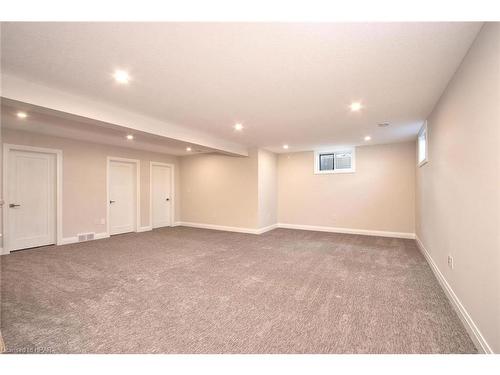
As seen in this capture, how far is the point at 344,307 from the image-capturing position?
2242 millimetres

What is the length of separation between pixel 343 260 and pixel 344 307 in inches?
64.7

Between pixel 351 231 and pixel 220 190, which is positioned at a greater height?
pixel 220 190

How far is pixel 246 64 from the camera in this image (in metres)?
2.04

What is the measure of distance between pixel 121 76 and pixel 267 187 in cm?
479

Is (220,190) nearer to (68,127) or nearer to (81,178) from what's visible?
(81,178)

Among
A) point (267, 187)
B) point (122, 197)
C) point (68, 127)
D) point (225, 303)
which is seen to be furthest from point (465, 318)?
point (122, 197)

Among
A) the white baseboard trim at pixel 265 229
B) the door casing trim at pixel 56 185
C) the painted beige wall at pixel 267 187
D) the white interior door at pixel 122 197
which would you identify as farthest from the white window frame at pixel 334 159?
the door casing trim at pixel 56 185

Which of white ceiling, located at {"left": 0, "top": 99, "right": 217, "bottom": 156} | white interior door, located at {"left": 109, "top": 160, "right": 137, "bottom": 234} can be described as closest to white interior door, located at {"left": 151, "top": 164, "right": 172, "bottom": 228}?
white interior door, located at {"left": 109, "top": 160, "right": 137, "bottom": 234}

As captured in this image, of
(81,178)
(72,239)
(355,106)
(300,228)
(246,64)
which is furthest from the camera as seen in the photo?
(300,228)

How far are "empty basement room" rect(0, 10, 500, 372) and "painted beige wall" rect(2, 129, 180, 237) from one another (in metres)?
0.03

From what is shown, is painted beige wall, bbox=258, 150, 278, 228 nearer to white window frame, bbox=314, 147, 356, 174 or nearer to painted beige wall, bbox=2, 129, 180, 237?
white window frame, bbox=314, 147, 356, 174

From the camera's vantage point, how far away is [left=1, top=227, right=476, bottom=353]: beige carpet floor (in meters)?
1.71

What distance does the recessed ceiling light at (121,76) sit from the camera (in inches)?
84.8
